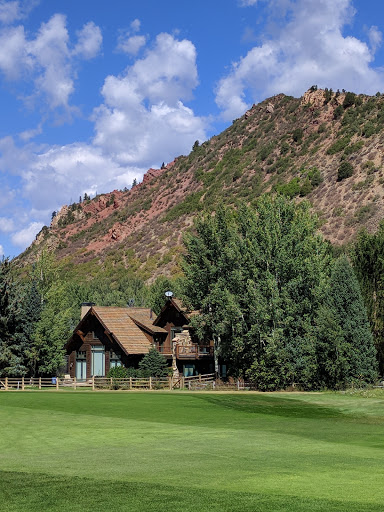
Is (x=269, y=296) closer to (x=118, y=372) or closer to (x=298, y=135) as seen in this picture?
(x=118, y=372)

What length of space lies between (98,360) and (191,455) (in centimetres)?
4716

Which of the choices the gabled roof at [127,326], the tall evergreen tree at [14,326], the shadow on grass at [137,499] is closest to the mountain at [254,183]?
the gabled roof at [127,326]

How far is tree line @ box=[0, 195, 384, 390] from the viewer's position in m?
50.5

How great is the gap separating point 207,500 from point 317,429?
16.4 meters

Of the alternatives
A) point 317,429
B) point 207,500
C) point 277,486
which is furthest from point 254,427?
point 207,500

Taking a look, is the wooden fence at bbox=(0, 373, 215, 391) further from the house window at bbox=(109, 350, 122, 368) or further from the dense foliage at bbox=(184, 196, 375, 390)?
the house window at bbox=(109, 350, 122, 368)

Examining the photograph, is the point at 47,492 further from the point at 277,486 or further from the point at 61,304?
the point at 61,304

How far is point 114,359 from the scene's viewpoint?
65188mm

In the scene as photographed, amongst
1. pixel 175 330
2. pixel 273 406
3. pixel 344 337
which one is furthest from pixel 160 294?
pixel 273 406

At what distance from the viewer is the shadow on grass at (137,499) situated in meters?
12.5

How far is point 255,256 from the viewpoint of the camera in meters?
54.2

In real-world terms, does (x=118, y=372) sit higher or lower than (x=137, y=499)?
higher

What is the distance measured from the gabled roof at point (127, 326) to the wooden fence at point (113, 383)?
19.1ft

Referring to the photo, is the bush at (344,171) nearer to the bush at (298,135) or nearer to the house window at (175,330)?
the bush at (298,135)
